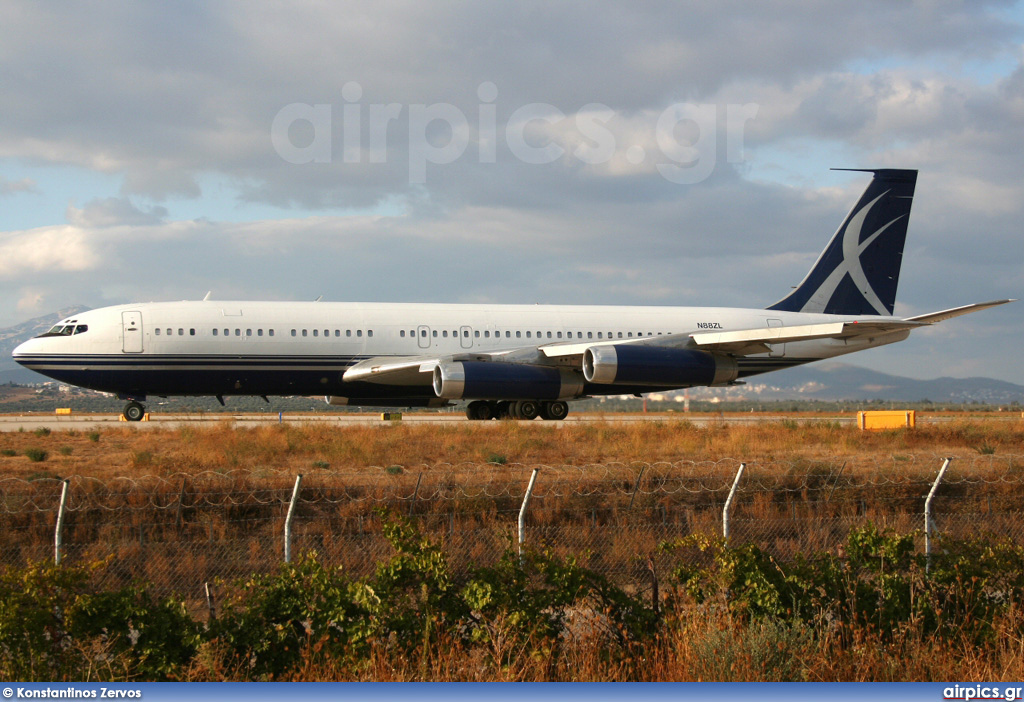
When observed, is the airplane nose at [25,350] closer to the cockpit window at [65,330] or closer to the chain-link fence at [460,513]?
the cockpit window at [65,330]

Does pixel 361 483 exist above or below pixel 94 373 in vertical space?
below

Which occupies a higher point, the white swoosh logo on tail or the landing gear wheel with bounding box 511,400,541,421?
the white swoosh logo on tail

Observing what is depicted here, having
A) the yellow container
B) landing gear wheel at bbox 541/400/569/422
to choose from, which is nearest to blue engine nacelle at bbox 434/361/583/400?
landing gear wheel at bbox 541/400/569/422

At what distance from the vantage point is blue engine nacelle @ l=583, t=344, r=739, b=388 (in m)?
26.4

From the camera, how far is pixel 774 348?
31.8m

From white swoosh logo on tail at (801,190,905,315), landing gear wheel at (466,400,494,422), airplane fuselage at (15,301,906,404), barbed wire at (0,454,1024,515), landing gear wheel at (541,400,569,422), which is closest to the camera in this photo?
barbed wire at (0,454,1024,515)

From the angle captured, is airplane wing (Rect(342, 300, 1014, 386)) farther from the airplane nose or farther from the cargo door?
the airplane nose

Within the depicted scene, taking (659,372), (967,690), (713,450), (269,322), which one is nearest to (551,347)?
(659,372)

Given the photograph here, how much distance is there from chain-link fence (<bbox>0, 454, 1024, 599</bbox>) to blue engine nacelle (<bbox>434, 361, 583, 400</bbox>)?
7.32 m

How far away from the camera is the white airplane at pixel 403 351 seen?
2633 centimetres

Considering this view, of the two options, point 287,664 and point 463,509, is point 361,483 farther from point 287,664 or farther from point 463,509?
point 287,664

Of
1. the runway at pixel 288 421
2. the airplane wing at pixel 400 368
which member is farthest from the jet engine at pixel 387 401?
the airplane wing at pixel 400 368

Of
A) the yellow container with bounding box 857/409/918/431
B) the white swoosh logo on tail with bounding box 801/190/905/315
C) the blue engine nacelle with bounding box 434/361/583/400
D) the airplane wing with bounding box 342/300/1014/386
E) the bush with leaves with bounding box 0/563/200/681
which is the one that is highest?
Result: the white swoosh logo on tail with bounding box 801/190/905/315

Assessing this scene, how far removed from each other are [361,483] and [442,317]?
13810 millimetres
